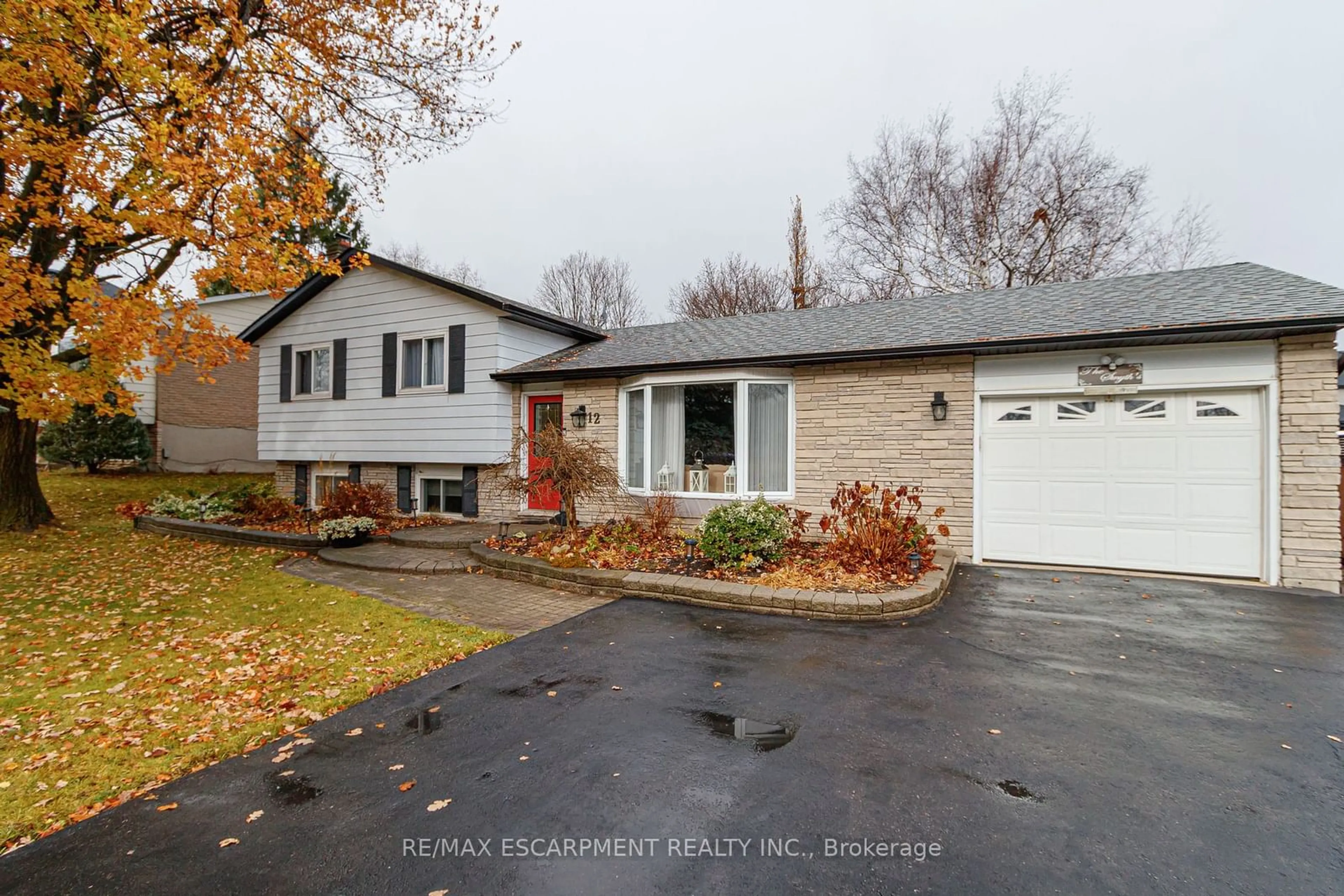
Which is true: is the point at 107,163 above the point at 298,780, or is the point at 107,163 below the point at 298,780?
above

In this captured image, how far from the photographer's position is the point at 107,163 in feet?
22.5

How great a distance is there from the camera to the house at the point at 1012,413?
653 cm

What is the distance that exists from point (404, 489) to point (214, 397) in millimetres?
11128

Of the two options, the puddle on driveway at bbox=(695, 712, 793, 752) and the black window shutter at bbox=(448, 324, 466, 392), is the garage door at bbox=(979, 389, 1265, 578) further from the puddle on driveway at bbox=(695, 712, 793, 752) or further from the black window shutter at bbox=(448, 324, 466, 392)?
the black window shutter at bbox=(448, 324, 466, 392)

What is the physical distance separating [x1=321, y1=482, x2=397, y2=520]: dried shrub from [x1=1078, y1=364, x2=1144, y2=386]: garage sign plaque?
11.3 m

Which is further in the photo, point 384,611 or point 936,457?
point 936,457

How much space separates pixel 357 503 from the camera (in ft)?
33.5

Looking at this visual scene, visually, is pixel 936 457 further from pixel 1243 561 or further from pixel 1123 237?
pixel 1123 237

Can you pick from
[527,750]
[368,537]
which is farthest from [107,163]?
[527,750]

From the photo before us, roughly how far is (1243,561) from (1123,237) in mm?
15216

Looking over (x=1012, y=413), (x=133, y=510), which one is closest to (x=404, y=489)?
(x=133, y=510)

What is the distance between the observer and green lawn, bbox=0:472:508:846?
3.10 metres

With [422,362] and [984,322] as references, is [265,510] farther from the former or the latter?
[984,322]

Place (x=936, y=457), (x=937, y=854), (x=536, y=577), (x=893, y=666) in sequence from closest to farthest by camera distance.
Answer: (x=937, y=854) → (x=893, y=666) → (x=536, y=577) → (x=936, y=457)
